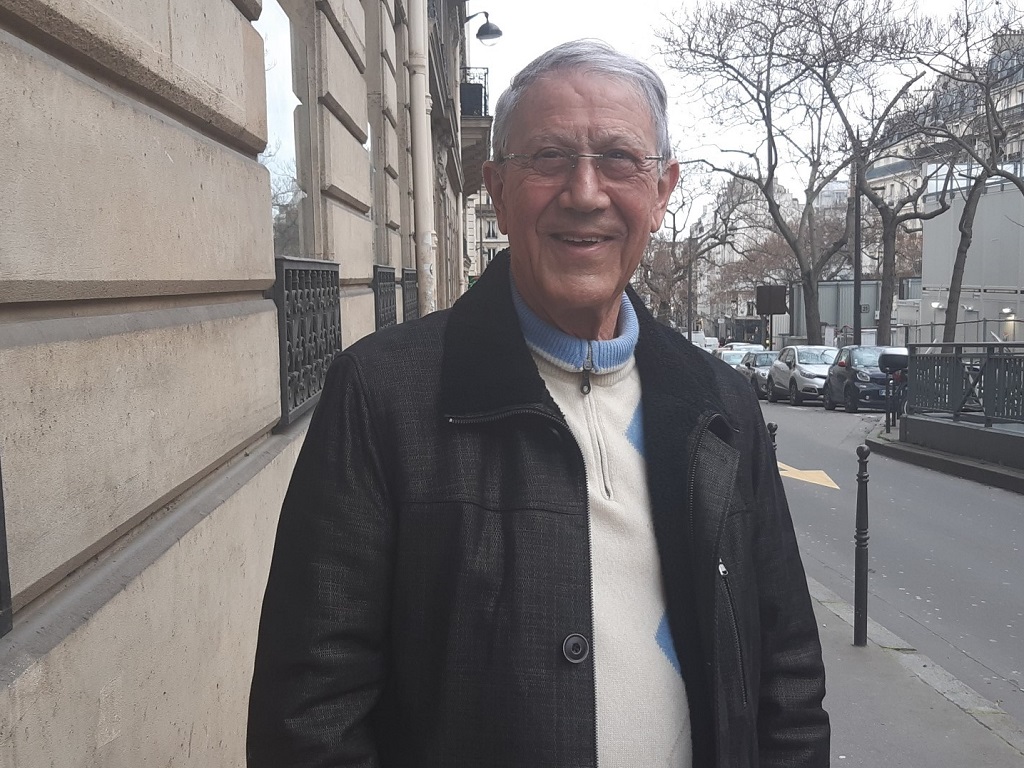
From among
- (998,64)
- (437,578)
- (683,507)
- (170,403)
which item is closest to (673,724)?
(683,507)

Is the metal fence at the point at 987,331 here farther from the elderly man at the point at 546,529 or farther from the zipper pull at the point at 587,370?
the zipper pull at the point at 587,370

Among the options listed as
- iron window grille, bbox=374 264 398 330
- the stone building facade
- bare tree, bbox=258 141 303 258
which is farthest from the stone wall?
iron window grille, bbox=374 264 398 330

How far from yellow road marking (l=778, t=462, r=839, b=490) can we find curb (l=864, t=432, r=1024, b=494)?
166 cm

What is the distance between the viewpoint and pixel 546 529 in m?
1.66

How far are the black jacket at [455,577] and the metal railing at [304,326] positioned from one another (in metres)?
1.88

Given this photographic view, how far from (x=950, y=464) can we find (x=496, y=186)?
12.6m

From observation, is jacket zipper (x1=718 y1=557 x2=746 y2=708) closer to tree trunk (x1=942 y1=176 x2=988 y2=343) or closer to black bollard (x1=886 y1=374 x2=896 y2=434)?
black bollard (x1=886 y1=374 x2=896 y2=434)

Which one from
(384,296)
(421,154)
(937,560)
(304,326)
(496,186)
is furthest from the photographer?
(421,154)

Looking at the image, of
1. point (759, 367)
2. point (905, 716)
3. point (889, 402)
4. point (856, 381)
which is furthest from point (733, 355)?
point (905, 716)

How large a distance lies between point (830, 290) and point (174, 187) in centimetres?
6432

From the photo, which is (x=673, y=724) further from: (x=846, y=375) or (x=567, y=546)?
(x=846, y=375)

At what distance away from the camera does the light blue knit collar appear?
1.87m

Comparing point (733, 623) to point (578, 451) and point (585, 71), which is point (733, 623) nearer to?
point (578, 451)

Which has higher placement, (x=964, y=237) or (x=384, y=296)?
(x=964, y=237)
